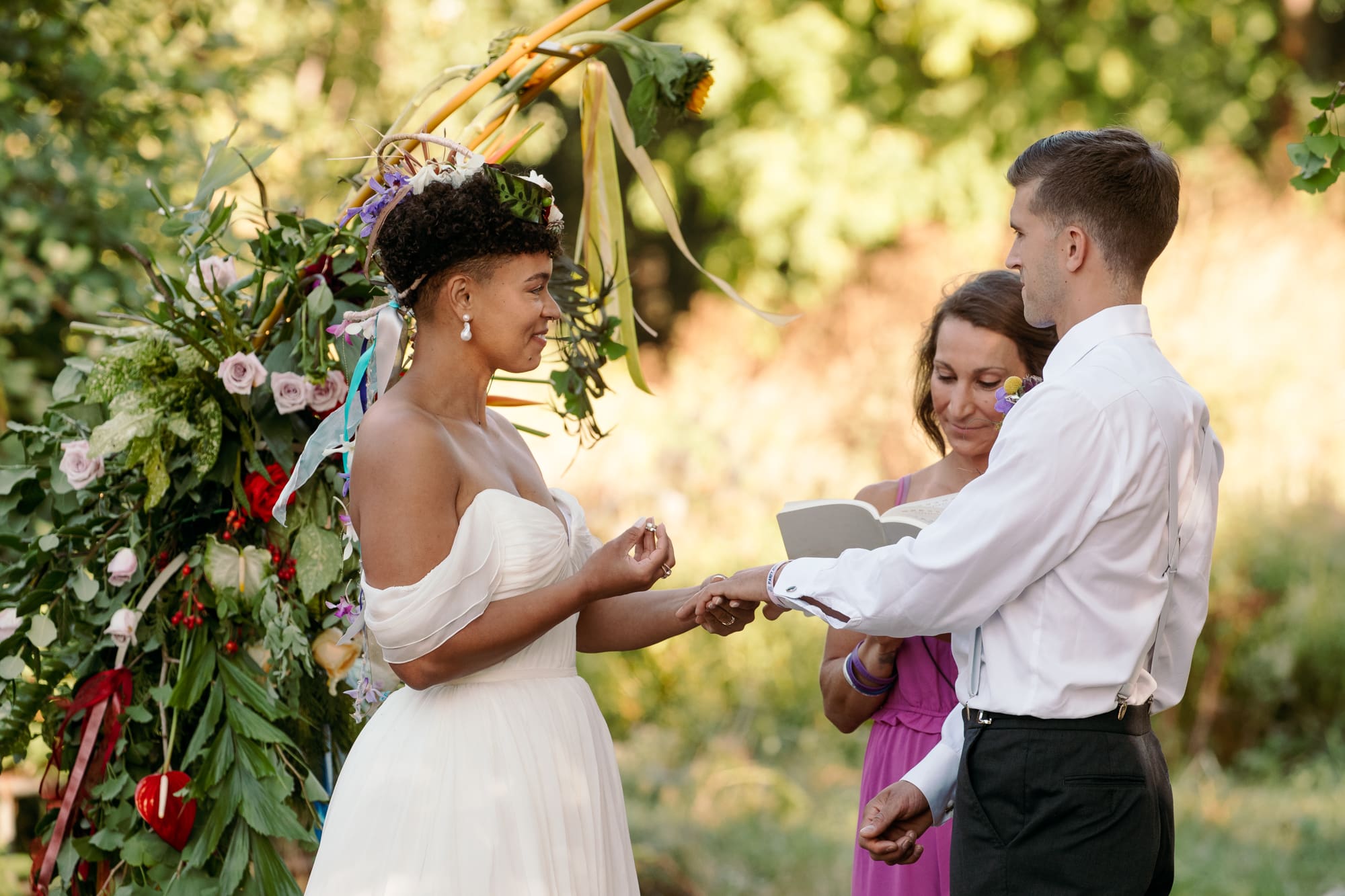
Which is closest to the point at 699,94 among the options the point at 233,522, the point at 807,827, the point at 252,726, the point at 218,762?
the point at 233,522

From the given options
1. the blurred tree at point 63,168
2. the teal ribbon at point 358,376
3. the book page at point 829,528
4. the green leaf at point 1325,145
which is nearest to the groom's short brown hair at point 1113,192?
the book page at point 829,528

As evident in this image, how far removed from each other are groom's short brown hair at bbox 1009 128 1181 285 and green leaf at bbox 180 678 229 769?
2.18 metres

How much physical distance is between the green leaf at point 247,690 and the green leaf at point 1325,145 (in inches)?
111

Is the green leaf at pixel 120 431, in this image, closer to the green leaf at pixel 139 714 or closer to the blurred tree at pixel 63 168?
the green leaf at pixel 139 714

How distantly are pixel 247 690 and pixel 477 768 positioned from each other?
0.85 meters

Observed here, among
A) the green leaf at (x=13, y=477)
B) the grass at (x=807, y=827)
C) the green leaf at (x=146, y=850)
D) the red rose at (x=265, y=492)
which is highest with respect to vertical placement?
the green leaf at (x=13, y=477)

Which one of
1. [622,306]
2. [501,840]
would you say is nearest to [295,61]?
[622,306]

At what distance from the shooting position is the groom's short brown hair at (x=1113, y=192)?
7.45ft

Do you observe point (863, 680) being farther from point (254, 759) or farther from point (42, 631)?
point (42, 631)

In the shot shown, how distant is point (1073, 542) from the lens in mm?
2156

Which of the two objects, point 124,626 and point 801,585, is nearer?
point 801,585

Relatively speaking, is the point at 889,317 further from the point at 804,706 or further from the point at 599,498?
the point at 804,706

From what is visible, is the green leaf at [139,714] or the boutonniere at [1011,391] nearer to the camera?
the boutonniere at [1011,391]

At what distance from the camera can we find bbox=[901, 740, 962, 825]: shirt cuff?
8.04ft
